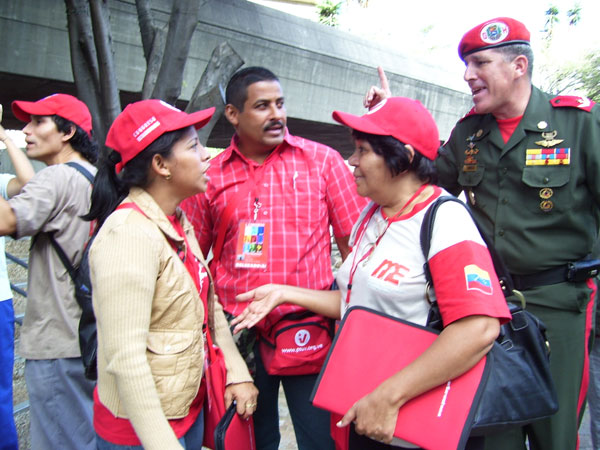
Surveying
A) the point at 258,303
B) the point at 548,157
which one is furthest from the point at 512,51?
the point at 258,303

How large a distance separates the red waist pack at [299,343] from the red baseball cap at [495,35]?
1561 millimetres

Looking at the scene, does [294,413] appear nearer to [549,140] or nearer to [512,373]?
[512,373]

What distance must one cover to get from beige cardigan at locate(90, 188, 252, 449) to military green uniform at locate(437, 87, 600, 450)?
156 centimetres

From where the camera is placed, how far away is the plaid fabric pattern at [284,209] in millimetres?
2246

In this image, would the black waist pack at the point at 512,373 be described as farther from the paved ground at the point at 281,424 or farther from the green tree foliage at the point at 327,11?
the green tree foliage at the point at 327,11

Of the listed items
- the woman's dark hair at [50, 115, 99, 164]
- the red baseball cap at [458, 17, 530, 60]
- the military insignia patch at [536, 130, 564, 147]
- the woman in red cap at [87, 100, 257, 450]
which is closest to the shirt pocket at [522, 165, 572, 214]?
the military insignia patch at [536, 130, 564, 147]

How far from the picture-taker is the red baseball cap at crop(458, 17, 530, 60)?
2367mm

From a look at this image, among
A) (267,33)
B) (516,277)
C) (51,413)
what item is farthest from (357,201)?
(267,33)

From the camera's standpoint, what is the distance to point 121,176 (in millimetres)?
1818

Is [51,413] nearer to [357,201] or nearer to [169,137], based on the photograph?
[169,137]

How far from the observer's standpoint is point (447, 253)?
4.79ft

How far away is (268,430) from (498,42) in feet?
7.29

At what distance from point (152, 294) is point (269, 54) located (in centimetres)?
748

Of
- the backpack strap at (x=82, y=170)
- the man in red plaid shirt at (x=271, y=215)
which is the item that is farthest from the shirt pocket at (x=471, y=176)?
the backpack strap at (x=82, y=170)
